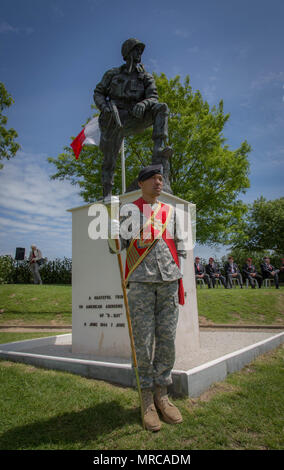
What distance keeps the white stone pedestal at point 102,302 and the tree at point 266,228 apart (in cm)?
3768

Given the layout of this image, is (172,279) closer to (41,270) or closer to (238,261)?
(41,270)

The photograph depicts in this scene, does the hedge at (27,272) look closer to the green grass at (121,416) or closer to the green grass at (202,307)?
the green grass at (202,307)

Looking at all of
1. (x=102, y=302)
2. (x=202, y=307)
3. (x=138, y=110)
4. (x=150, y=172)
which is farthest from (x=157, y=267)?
(x=202, y=307)

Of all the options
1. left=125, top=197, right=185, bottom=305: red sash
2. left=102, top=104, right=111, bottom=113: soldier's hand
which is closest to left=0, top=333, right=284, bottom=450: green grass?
left=125, top=197, right=185, bottom=305: red sash

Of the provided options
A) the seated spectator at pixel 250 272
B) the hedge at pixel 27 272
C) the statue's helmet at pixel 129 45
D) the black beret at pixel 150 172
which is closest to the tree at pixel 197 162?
the seated spectator at pixel 250 272

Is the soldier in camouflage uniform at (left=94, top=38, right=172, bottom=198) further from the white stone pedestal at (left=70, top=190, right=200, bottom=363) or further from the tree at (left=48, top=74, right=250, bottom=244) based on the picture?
the tree at (left=48, top=74, right=250, bottom=244)

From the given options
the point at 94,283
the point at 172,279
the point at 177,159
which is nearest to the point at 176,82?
the point at 177,159

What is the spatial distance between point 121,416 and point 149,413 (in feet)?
0.98

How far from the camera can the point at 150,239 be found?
2.81 metres

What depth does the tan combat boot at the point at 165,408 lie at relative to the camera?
254cm

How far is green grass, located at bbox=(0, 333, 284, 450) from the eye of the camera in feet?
7.42

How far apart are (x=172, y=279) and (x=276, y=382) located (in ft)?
6.07

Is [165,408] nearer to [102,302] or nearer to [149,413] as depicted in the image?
[149,413]

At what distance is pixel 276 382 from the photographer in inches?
134
